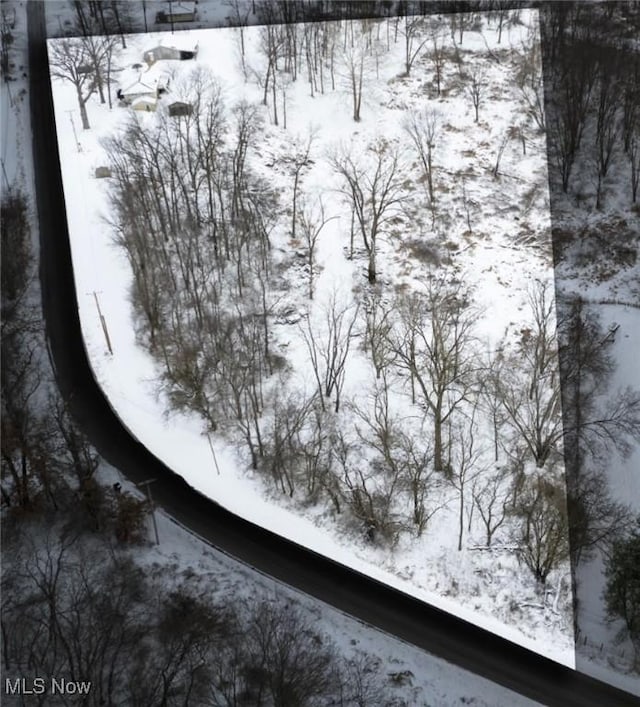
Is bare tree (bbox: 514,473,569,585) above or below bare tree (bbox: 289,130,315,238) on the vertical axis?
below

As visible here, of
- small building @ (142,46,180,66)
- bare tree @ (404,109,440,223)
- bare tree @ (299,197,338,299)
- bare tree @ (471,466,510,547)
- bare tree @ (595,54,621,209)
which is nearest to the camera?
bare tree @ (471,466,510,547)

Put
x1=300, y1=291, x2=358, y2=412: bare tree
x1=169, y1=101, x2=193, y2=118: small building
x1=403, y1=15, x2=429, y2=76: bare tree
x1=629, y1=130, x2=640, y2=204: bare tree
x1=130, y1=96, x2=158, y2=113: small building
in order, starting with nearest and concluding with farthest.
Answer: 1. x1=300, y1=291, x2=358, y2=412: bare tree
2. x1=629, y1=130, x2=640, y2=204: bare tree
3. x1=169, y1=101, x2=193, y2=118: small building
4. x1=130, y1=96, x2=158, y2=113: small building
5. x1=403, y1=15, x2=429, y2=76: bare tree

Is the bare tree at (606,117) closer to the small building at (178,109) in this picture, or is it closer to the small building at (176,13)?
the small building at (178,109)

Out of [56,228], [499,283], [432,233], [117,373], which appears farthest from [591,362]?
[56,228]

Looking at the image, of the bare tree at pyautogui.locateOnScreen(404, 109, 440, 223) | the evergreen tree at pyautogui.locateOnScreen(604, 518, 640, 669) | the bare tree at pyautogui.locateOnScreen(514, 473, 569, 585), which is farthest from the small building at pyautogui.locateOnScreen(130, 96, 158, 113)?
the evergreen tree at pyautogui.locateOnScreen(604, 518, 640, 669)

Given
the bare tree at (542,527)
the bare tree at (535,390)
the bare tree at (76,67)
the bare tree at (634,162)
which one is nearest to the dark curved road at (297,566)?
the bare tree at (542,527)

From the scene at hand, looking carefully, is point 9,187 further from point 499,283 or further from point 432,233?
point 499,283

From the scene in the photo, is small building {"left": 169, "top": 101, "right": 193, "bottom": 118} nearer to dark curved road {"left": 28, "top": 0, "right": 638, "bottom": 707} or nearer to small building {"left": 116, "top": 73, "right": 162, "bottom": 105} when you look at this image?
small building {"left": 116, "top": 73, "right": 162, "bottom": 105}

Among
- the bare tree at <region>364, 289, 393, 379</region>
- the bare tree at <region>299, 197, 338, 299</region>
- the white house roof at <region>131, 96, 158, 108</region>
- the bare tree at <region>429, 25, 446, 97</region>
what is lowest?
the bare tree at <region>364, 289, 393, 379</region>
